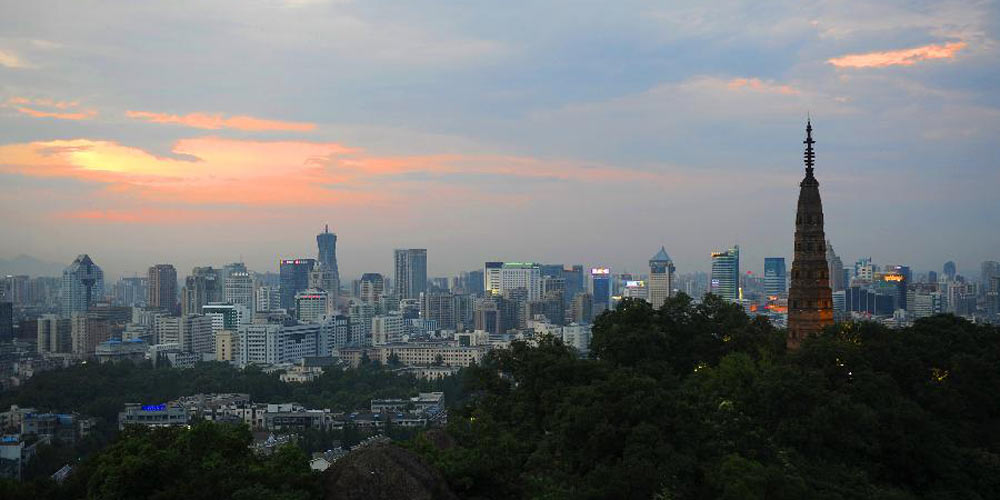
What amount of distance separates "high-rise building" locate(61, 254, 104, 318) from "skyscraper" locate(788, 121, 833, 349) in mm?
81091

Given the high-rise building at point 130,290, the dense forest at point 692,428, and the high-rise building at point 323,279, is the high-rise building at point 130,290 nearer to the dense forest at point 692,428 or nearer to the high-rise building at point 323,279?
the high-rise building at point 323,279

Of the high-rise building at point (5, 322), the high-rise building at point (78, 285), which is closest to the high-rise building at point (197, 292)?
the high-rise building at point (78, 285)

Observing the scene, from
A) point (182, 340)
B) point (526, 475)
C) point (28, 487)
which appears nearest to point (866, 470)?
point (526, 475)

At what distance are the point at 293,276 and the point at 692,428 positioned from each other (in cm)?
10706

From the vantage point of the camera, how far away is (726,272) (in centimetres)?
9988

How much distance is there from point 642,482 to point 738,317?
1096cm

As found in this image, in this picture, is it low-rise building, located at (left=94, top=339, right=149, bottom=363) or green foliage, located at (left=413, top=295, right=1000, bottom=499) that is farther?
low-rise building, located at (left=94, top=339, right=149, bottom=363)

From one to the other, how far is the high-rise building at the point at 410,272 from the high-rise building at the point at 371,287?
7467 millimetres

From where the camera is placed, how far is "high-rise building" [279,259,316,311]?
114956 millimetres

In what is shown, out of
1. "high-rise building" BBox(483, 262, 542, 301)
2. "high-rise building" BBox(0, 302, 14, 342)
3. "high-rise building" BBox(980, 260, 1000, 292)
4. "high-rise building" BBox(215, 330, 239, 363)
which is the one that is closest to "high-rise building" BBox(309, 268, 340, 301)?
"high-rise building" BBox(483, 262, 542, 301)

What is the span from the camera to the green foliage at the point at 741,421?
11516mm

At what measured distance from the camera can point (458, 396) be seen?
47.6m

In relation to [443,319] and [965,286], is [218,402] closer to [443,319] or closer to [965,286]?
[443,319]

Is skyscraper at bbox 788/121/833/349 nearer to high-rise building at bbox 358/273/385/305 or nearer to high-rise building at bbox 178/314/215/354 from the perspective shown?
high-rise building at bbox 178/314/215/354
